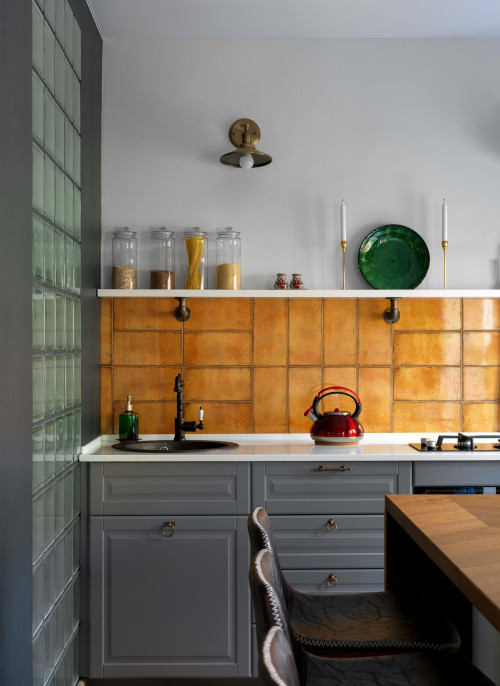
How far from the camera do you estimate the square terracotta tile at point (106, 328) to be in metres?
3.27

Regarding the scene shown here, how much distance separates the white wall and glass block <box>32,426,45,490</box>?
54.0 inches

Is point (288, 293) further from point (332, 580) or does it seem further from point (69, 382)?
point (332, 580)

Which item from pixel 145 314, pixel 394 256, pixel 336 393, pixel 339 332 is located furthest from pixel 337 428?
pixel 145 314

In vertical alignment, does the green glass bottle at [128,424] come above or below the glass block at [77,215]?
below

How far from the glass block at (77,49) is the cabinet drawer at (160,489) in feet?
5.00

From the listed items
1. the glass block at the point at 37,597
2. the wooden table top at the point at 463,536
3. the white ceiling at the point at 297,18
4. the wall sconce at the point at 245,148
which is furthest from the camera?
the wall sconce at the point at 245,148

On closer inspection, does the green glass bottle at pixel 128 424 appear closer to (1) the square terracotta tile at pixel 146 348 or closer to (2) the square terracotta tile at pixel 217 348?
(1) the square terracotta tile at pixel 146 348

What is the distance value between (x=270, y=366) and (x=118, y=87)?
57.3 inches

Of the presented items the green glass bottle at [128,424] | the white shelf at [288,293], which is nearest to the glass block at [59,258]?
the white shelf at [288,293]

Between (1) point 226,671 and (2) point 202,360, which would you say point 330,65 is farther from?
(1) point 226,671

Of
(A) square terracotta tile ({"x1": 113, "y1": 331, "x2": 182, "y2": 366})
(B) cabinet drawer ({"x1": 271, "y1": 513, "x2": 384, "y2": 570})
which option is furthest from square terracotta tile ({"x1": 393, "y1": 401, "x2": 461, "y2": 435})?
(A) square terracotta tile ({"x1": 113, "y1": 331, "x2": 182, "y2": 366})

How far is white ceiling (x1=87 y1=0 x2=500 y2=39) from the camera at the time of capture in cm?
300

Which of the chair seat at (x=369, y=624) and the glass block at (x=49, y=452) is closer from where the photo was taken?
the chair seat at (x=369, y=624)

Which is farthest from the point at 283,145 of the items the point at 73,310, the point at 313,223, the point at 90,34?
the point at 73,310
